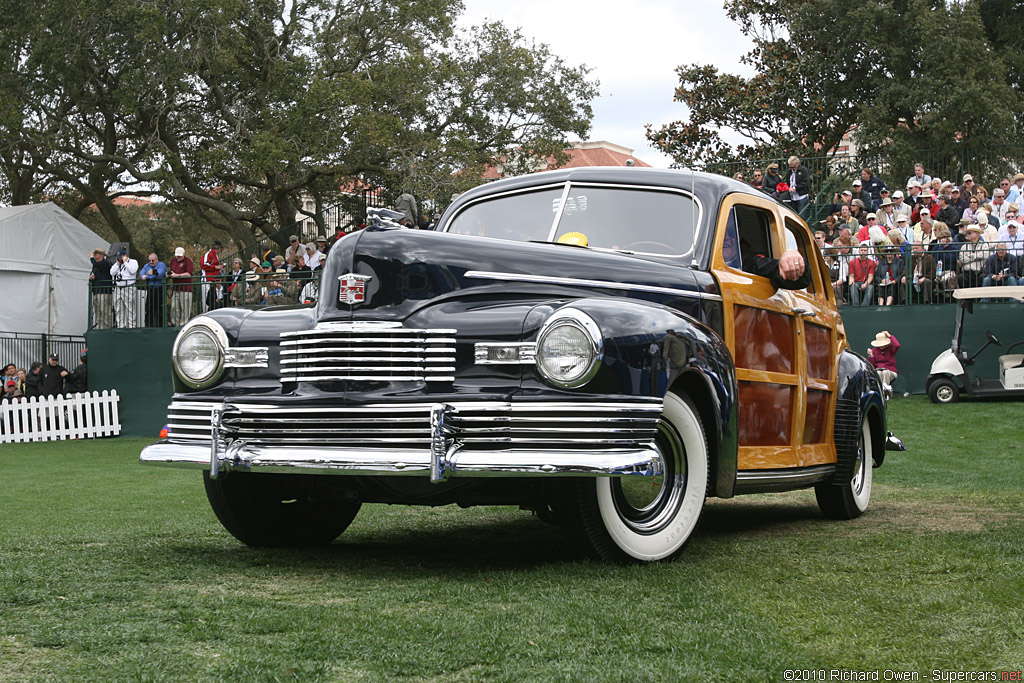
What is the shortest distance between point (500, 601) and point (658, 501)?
129cm

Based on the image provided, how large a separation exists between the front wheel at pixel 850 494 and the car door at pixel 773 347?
34cm

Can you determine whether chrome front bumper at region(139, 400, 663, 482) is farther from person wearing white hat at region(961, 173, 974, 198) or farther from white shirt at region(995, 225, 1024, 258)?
person wearing white hat at region(961, 173, 974, 198)

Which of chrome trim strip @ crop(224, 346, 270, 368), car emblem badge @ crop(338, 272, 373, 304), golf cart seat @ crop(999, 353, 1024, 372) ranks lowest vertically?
golf cart seat @ crop(999, 353, 1024, 372)

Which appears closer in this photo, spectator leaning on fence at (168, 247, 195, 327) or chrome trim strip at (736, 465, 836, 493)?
chrome trim strip at (736, 465, 836, 493)

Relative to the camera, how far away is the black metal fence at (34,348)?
86.9 ft

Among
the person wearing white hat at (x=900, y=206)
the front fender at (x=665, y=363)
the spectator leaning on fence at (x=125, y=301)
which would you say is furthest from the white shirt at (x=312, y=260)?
the front fender at (x=665, y=363)

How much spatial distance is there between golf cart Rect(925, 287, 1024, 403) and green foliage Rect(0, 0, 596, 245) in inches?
668

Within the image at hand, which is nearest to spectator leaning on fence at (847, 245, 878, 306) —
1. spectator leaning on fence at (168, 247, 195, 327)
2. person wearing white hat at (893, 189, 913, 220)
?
person wearing white hat at (893, 189, 913, 220)

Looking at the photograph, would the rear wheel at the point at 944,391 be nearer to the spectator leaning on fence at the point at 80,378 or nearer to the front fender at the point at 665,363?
the front fender at the point at 665,363

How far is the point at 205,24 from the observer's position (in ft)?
101

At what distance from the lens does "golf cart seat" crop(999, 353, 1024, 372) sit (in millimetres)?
17516

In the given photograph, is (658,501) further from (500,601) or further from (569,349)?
(500,601)

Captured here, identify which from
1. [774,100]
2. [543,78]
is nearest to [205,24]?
[543,78]

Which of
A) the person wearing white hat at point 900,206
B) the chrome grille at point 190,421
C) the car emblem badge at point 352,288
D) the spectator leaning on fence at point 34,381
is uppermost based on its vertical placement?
the person wearing white hat at point 900,206
